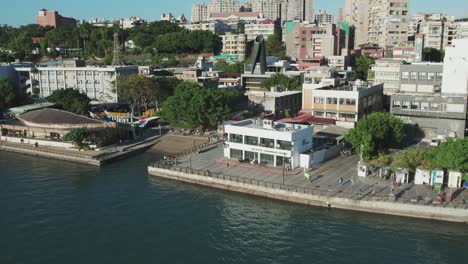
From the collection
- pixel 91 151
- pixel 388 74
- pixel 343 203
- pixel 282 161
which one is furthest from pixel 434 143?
pixel 91 151

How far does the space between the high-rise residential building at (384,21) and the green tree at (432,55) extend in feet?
48.4

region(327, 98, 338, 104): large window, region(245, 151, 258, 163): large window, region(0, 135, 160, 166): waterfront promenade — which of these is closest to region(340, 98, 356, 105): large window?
region(327, 98, 338, 104): large window

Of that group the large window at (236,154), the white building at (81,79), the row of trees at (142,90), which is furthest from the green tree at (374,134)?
the white building at (81,79)

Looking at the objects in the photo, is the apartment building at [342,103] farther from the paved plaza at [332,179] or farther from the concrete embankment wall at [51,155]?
the concrete embankment wall at [51,155]

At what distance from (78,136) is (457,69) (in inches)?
2239

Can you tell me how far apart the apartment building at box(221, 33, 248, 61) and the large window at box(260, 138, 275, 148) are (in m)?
109

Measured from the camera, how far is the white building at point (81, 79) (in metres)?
97.5

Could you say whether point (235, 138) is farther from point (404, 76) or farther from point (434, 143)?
point (404, 76)

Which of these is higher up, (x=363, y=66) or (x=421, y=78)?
(x=363, y=66)

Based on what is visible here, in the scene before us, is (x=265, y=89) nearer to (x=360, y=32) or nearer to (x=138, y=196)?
(x=138, y=196)

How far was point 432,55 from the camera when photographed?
134 metres

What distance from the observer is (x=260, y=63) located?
108875mm

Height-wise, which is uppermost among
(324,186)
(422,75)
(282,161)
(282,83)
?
(422,75)

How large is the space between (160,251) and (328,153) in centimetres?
2803
